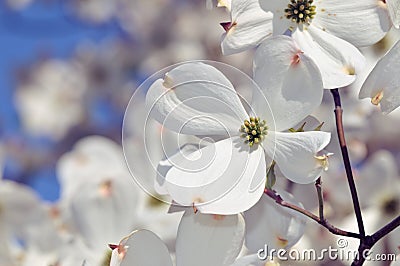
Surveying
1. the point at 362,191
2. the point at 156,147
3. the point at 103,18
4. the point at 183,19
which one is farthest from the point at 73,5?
the point at 156,147

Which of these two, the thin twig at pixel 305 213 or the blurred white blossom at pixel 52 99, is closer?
the thin twig at pixel 305 213

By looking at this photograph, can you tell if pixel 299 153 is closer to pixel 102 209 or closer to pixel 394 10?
pixel 394 10

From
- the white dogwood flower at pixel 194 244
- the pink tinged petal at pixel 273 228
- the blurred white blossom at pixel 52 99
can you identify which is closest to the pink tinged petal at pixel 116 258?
the white dogwood flower at pixel 194 244

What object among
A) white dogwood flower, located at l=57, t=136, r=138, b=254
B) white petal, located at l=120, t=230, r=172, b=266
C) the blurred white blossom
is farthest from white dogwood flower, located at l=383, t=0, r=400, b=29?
Result: the blurred white blossom

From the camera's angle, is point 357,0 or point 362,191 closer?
point 357,0

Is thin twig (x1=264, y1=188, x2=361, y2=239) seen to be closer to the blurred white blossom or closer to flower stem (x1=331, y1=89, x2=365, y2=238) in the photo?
flower stem (x1=331, y1=89, x2=365, y2=238)

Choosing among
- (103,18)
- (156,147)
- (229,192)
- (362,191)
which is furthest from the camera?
(103,18)

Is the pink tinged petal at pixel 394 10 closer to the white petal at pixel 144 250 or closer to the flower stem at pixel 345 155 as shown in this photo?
the flower stem at pixel 345 155

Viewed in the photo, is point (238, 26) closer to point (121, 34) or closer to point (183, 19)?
point (183, 19)
